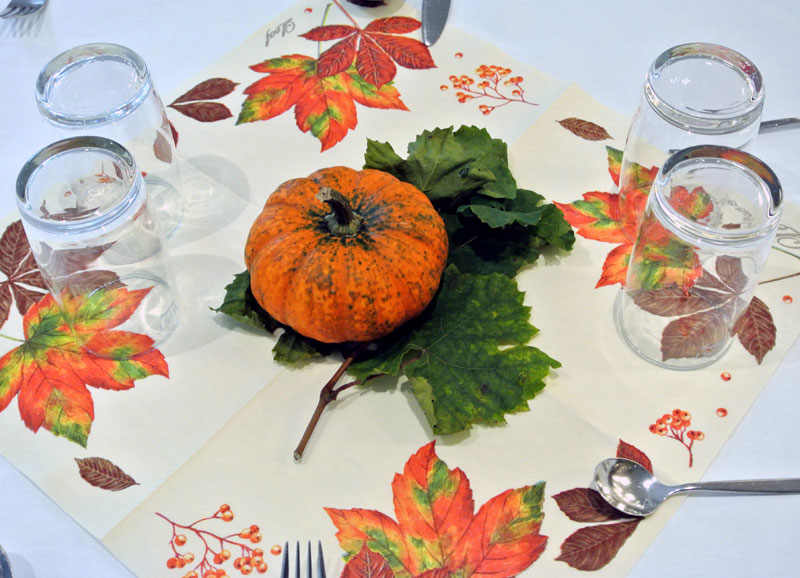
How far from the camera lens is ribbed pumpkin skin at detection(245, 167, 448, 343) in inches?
29.3

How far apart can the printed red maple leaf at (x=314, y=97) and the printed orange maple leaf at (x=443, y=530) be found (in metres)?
0.47

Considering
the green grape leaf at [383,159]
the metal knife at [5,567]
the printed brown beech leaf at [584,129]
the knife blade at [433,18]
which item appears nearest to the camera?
the metal knife at [5,567]

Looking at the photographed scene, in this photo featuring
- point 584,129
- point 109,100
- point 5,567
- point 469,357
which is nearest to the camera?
point 5,567

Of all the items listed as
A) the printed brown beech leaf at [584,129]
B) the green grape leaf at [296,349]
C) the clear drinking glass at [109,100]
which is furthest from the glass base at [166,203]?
the printed brown beech leaf at [584,129]

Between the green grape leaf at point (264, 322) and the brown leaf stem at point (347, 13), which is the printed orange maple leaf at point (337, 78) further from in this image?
the green grape leaf at point (264, 322)

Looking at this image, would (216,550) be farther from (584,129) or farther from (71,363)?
(584,129)

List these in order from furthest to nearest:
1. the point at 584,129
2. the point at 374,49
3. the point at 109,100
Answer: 1. the point at 374,49
2. the point at 584,129
3. the point at 109,100

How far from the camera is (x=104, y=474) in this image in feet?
2.44

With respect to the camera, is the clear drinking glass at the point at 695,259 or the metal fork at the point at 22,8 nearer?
the clear drinking glass at the point at 695,259

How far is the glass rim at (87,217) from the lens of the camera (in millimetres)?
723

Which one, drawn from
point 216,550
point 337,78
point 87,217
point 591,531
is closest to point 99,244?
point 87,217

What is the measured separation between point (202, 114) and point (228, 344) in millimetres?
370

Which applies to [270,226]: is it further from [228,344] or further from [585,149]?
[585,149]

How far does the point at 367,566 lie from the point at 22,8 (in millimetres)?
973
